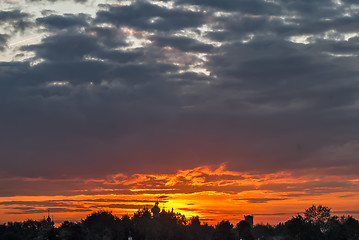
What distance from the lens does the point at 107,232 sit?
192 meters

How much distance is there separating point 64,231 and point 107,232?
1414cm

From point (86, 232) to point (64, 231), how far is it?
8036 mm

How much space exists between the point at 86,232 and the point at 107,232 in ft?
25.4

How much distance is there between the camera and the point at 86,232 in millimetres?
194375

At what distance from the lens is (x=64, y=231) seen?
189875 millimetres
